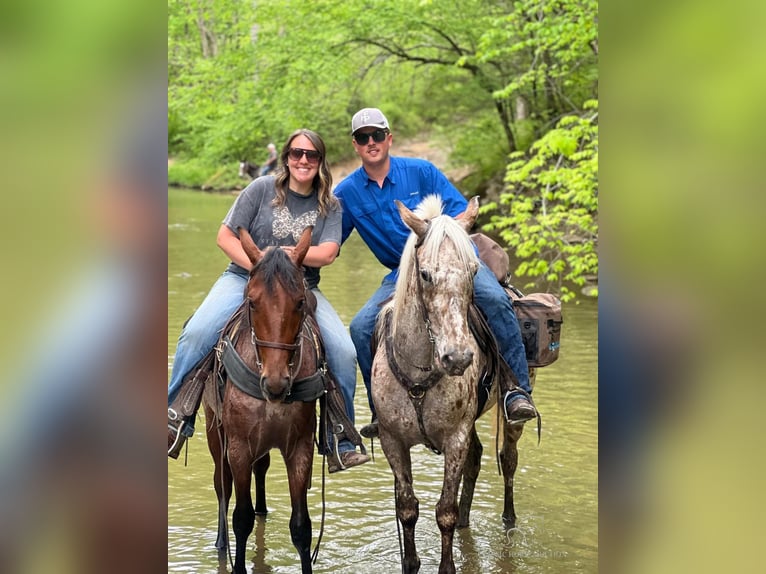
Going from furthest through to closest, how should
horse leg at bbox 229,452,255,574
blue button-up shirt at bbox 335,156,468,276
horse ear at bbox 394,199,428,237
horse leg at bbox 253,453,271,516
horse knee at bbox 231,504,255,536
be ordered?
horse leg at bbox 253,453,271,516 → blue button-up shirt at bbox 335,156,468,276 → horse knee at bbox 231,504,255,536 → horse leg at bbox 229,452,255,574 → horse ear at bbox 394,199,428,237

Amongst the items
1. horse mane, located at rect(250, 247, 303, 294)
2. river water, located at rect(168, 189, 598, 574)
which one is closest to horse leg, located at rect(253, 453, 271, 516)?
river water, located at rect(168, 189, 598, 574)

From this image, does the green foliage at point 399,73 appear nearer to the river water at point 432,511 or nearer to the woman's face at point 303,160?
the river water at point 432,511

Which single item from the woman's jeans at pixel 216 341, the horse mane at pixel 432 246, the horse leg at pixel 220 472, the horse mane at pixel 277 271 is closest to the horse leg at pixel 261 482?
the horse leg at pixel 220 472

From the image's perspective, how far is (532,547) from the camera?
5617 millimetres

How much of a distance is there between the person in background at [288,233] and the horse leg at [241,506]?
0.40 metres

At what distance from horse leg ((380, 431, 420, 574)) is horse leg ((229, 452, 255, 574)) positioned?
805mm

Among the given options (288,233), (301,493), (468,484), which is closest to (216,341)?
(288,233)

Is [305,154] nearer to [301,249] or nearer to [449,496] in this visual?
[301,249]

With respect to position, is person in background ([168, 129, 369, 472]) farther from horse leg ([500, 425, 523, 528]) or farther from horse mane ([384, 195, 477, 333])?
horse leg ([500, 425, 523, 528])

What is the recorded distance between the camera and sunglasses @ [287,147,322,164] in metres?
4.86
